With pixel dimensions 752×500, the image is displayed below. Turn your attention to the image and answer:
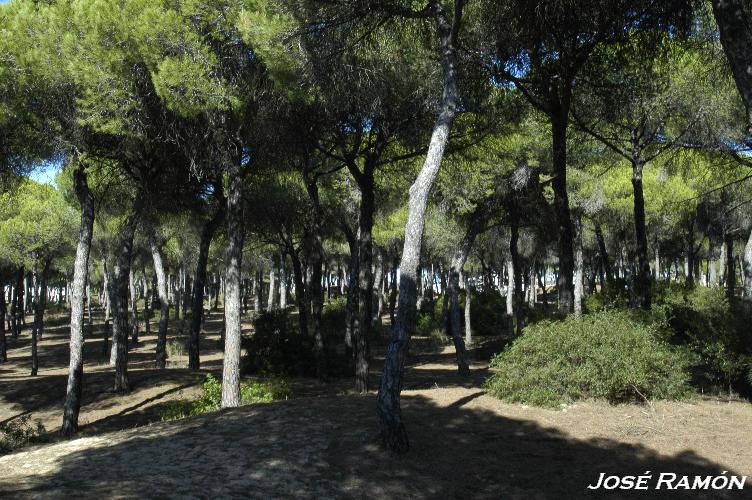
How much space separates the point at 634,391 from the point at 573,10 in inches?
234

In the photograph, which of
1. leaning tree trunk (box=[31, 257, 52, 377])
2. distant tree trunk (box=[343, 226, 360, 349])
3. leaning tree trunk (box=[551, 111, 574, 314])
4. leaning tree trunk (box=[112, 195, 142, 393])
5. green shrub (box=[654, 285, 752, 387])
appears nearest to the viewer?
green shrub (box=[654, 285, 752, 387])

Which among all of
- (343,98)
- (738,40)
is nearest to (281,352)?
(343,98)

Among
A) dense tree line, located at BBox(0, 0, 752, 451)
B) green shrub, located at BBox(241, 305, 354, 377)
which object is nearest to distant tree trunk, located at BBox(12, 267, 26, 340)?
green shrub, located at BBox(241, 305, 354, 377)

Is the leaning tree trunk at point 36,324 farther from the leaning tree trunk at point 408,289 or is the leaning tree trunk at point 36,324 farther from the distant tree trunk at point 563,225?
the distant tree trunk at point 563,225

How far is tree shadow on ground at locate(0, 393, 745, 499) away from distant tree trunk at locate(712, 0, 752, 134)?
3751 millimetres

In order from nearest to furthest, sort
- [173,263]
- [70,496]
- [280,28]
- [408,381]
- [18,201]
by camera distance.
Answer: [70,496] → [280,28] → [408,381] → [18,201] → [173,263]

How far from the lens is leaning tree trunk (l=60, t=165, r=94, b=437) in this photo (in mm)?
9703

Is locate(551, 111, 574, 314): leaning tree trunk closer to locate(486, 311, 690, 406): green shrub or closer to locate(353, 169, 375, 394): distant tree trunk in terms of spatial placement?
locate(486, 311, 690, 406): green shrub

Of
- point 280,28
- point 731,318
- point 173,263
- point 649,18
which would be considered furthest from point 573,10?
point 173,263

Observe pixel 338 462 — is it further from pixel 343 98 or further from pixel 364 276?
pixel 343 98

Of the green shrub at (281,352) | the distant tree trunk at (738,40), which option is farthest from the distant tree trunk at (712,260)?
the distant tree trunk at (738,40)

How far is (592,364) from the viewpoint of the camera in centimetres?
770

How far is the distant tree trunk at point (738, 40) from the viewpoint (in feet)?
16.3

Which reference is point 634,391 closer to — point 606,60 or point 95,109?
point 606,60
